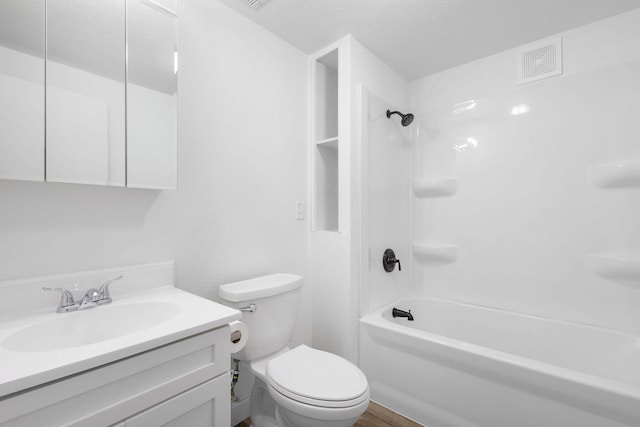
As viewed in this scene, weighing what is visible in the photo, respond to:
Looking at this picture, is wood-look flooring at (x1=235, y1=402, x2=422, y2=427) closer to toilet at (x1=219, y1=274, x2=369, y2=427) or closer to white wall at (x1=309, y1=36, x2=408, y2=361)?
white wall at (x1=309, y1=36, x2=408, y2=361)

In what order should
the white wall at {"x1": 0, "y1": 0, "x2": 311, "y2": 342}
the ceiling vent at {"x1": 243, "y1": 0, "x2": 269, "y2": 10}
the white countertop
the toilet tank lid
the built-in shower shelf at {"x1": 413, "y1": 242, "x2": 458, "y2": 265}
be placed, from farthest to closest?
the built-in shower shelf at {"x1": 413, "y1": 242, "x2": 458, "y2": 265} < the ceiling vent at {"x1": 243, "y1": 0, "x2": 269, "y2": 10} < the toilet tank lid < the white wall at {"x1": 0, "y1": 0, "x2": 311, "y2": 342} < the white countertop

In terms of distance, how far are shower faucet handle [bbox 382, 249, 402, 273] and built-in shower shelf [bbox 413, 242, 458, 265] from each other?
323 millimetres

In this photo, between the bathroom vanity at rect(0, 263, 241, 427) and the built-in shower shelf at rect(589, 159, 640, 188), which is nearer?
the bathroom vanity at rect(0, 263, 241, 427)

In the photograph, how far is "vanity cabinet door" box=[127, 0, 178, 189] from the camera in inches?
46.6

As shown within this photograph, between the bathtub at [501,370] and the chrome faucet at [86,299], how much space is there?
54.2 inches

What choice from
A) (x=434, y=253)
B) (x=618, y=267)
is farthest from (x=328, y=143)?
(x=618, y=267)

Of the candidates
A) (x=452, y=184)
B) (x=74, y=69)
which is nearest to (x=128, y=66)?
(x=74, y=69)

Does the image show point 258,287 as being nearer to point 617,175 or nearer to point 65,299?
point 65,299

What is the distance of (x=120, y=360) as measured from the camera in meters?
0.76

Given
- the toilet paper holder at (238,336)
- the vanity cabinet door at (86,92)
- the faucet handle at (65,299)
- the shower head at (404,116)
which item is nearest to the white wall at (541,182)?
the shower head at (404,116)

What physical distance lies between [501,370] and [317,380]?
88 cm

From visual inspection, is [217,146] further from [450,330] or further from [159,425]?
[450,330]

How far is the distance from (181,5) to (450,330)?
8.69 feet

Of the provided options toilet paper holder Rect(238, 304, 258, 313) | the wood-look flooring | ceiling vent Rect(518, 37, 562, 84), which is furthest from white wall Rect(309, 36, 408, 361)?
ceiling vent Rect(518, 37, 562, 84)
